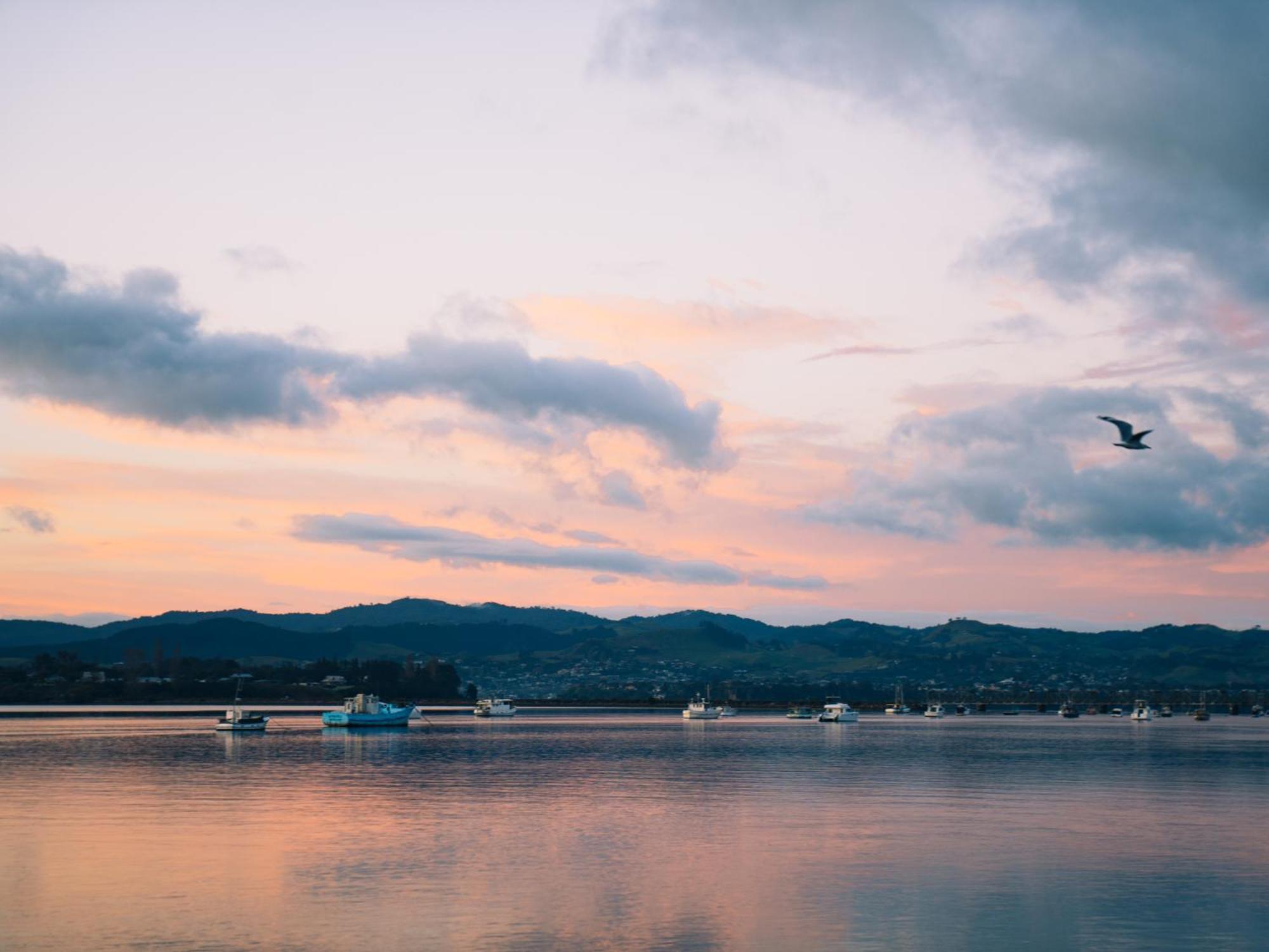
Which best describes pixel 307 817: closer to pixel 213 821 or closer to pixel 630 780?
pixel 213 821

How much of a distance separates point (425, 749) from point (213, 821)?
8294 centimetres

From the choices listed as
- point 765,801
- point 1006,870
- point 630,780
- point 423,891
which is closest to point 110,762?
point 630,780

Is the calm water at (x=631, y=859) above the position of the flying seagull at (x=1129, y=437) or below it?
below

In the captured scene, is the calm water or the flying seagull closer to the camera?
the calm water

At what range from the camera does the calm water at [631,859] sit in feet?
129

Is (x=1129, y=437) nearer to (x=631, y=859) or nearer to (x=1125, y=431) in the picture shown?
(x=1125, y=431)

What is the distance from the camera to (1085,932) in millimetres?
39562

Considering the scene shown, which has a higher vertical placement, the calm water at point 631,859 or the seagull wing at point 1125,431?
the seagull wing at point 1125,431

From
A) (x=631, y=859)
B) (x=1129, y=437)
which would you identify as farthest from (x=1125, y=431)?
(x=631, y=859)

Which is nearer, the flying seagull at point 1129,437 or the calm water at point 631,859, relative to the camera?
the calm water at point 631,859

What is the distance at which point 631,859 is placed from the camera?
5428 centimetres

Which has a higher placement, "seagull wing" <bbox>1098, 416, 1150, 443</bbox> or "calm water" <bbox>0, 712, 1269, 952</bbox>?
"seagull wing" <bbox>1098, 416, 1150, 443</bbox>

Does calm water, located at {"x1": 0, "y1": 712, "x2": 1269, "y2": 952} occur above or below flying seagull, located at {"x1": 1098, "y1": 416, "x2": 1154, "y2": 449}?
below

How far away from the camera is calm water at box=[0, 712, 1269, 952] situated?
1553 inches
